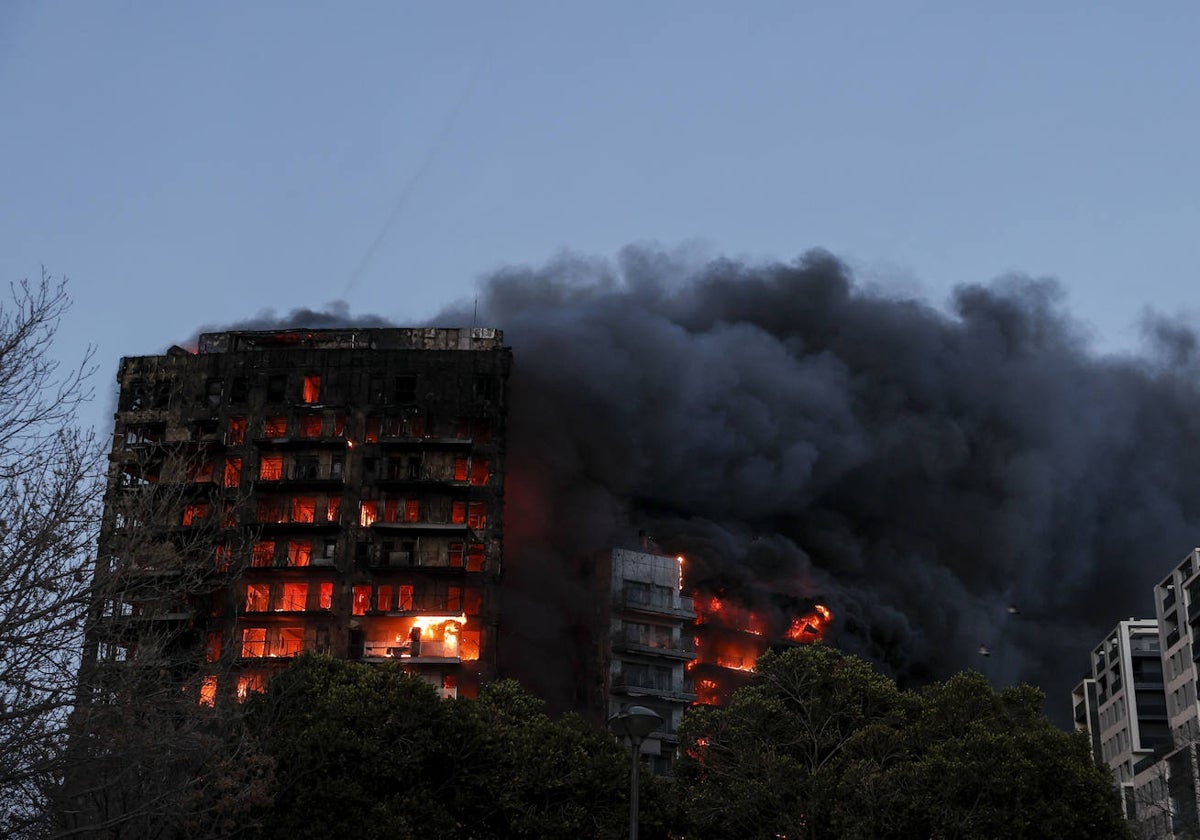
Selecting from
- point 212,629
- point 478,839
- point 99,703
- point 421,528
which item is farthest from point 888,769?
point 212,629

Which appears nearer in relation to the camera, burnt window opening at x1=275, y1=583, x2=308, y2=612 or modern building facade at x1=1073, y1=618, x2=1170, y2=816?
burnt window opening at x1=275, y1=583, x2=308, y2=612

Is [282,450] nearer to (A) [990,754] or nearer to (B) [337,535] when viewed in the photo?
(B) [337,535]

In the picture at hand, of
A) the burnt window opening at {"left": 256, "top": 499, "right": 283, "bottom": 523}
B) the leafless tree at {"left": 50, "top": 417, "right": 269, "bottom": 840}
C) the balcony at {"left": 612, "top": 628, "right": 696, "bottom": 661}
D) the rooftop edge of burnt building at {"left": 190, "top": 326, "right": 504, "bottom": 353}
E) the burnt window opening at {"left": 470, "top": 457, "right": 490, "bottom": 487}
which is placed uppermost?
the rooftop edge of burnt building at {"left": 190, "top": 326, "right": 504, "bottom": 353}

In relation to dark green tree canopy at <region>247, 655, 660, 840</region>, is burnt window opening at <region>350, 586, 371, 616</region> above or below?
above

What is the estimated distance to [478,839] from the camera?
55719 mm

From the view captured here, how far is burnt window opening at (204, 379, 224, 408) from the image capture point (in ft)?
338

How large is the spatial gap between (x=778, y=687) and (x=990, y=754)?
379 inches

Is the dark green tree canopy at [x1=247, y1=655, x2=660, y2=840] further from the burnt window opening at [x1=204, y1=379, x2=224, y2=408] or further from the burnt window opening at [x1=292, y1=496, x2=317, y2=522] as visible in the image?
the burnt window opening at [x1=204, y1=379, x2=224, y2=408]

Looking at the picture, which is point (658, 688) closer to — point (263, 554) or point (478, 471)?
point (478, 471)

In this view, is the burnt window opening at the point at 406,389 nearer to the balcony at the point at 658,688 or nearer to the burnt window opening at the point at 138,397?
the burnt window opening at the point at 138,397

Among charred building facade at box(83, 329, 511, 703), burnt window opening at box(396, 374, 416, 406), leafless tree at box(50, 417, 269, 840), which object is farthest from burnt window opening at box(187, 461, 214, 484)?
leafless tree at box(50, 417, 269, 840)

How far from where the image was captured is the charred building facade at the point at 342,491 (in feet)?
310

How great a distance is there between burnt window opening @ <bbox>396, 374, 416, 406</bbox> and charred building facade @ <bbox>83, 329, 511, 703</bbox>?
4.0 inches

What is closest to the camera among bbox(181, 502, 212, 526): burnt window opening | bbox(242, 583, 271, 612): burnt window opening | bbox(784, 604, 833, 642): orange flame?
bbox(242, 583, 271, 612): burnt window opening
